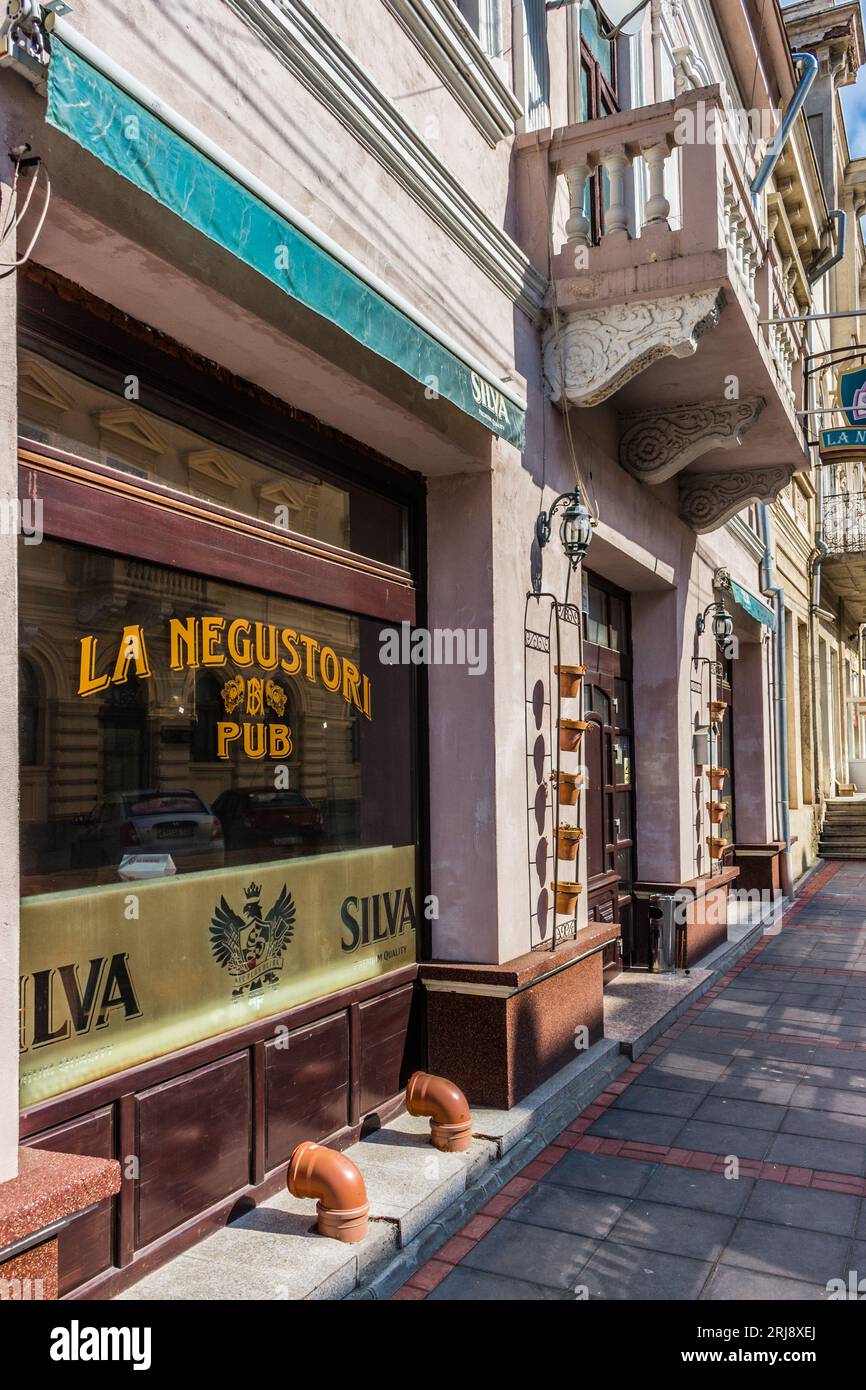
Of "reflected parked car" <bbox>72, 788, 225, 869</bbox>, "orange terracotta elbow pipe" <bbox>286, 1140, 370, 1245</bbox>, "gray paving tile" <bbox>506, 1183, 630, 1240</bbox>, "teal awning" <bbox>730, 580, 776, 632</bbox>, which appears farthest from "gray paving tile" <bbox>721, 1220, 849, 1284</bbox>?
"teal awning" <bbox>730, 580, 776, 632</bbox>

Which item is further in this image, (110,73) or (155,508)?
(155,508)

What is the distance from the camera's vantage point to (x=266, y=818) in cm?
453

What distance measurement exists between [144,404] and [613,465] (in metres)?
4.78

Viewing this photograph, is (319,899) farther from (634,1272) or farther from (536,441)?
(536,441)

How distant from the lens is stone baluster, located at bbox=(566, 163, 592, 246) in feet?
20.7

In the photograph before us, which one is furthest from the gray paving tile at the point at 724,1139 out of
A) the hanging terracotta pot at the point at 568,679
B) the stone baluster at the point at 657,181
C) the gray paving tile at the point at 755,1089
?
the stone baluster at the point at 657,181

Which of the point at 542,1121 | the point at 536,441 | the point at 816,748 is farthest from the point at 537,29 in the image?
the point at 816,748

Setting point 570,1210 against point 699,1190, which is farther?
point 699,1190

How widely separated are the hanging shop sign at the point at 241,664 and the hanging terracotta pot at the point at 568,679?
5.92 feet

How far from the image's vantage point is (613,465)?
7.96 meters

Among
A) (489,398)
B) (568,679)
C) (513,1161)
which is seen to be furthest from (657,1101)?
(489,398)

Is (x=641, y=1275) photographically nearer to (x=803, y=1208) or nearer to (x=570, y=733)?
(x=803, y=1208)

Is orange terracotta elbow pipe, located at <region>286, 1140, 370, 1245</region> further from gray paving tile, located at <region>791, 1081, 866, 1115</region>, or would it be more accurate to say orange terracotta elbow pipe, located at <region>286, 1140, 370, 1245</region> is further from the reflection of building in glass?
gray paving tile, located at <region>791, 1081, 866, 1115</region>
